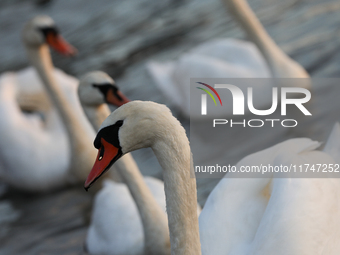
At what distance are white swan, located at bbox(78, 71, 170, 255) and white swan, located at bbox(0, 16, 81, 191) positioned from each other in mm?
1452

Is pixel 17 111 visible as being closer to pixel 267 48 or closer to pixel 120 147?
pixel 267 48

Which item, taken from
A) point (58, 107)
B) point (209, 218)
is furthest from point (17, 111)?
point (209, 218)

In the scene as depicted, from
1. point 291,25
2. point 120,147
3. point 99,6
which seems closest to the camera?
point 120,147

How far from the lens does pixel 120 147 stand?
2.43 metres

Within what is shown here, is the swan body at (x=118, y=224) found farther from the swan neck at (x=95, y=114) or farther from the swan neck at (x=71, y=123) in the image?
the swan neck at (x=71, y=123)

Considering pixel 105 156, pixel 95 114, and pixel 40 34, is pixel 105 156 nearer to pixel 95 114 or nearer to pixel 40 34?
pixel 95 114

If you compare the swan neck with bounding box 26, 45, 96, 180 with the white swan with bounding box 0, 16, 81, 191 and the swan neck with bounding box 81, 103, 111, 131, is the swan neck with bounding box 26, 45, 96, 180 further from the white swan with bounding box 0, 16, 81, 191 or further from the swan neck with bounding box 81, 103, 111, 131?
the swan neck with bounding box 81, 103, 111, 131

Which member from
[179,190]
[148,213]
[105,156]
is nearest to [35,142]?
[148,213]

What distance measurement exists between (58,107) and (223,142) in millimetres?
1837

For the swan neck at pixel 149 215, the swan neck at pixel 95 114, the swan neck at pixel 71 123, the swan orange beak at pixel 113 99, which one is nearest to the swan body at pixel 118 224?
the swan neck at pixel 149 215

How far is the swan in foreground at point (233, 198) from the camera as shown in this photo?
2.39m

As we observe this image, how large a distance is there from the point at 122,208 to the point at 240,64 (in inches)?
110

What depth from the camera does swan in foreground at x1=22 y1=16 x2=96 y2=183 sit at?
18.5 feet

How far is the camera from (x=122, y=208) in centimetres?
428
